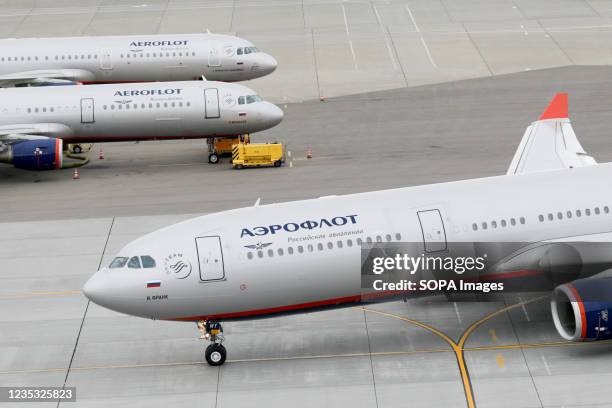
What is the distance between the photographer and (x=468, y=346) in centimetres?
3534

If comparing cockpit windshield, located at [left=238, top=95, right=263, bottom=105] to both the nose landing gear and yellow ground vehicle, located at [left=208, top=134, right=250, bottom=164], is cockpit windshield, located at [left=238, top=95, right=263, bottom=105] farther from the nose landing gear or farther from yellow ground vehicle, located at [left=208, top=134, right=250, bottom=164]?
the nose landing gear

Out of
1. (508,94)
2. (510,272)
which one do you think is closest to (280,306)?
(510,272)

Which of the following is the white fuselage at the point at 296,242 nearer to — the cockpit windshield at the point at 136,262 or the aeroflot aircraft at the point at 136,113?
the cockpit windshield at the point at 136,262

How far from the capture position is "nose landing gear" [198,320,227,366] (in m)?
34.3

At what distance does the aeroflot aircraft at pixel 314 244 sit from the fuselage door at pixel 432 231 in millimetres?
29

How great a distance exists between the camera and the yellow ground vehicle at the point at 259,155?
181 feet

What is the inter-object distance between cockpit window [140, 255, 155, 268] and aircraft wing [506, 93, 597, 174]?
14.9m

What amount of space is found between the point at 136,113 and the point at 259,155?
240 inches

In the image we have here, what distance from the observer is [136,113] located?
5572 cm

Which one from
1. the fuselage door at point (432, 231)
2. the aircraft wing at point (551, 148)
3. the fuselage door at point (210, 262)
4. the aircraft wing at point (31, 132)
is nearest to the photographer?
the fuselage door at point (210, 262)

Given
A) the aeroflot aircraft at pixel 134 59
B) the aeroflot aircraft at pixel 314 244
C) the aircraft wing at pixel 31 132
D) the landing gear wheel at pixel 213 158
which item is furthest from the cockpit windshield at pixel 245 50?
the aeroflot aircraft at pixel 314 244

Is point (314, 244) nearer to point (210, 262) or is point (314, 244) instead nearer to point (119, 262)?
point (210, 262)

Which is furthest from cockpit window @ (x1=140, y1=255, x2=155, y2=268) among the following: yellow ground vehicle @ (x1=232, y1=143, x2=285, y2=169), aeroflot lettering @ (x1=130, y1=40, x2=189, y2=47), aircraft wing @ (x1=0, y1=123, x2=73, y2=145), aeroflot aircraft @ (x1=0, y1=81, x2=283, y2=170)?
aeroflot lettering @ (x1=130, y1=40, x2=189, y2=47)

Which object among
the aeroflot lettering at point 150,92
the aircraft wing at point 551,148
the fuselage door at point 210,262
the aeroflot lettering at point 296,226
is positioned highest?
the aeroflot lettering at point 150,92
